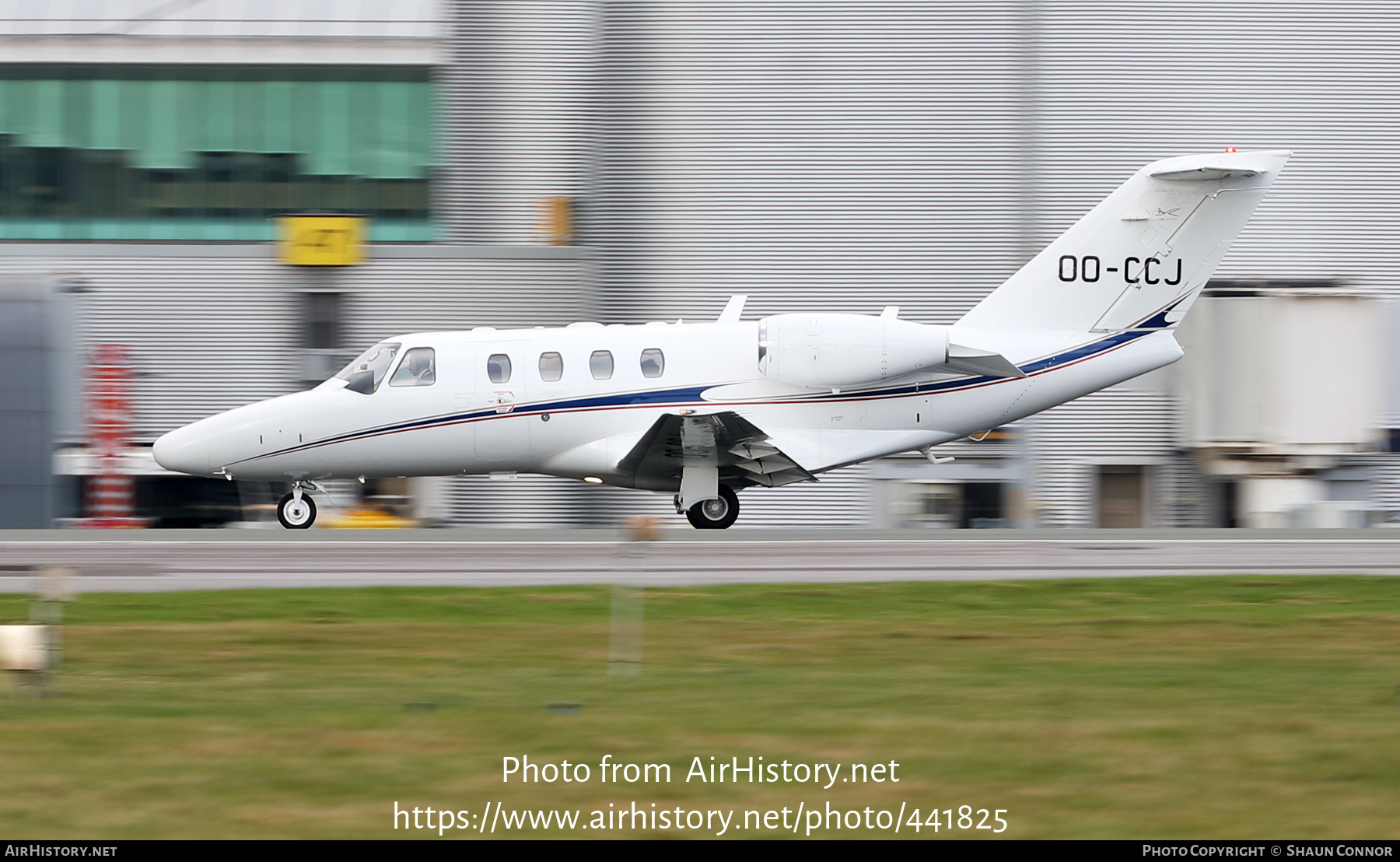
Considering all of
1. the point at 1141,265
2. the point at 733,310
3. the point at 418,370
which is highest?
the point at 1141,265

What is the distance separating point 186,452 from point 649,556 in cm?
757

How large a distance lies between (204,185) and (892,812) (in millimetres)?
30146

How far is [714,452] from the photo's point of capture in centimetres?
2106

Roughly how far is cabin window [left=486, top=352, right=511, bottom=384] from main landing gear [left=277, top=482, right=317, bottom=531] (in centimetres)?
337

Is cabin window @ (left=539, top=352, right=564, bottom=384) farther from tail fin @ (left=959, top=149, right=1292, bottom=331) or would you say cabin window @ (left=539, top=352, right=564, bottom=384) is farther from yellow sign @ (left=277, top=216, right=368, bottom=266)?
yellow sign @ (left=277, top=216, right=368, bottom=266)

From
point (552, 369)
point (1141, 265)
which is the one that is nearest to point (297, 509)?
point (552, 369)

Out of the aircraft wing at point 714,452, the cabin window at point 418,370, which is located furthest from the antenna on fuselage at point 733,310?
the cabin window at point 418,370

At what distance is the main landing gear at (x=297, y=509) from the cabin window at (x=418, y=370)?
7.49ft

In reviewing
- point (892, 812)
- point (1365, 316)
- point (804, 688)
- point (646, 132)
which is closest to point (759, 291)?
point (646, 132)

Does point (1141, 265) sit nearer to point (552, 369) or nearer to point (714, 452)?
point (714, 452)

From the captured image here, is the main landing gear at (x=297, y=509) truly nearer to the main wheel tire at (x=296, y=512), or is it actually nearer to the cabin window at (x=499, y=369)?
the main wheel tire at (x=296, y=512)

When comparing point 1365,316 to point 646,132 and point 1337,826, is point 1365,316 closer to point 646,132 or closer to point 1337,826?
point 646,132

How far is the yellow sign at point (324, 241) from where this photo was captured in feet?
101

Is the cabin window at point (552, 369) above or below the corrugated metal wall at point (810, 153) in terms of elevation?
below
